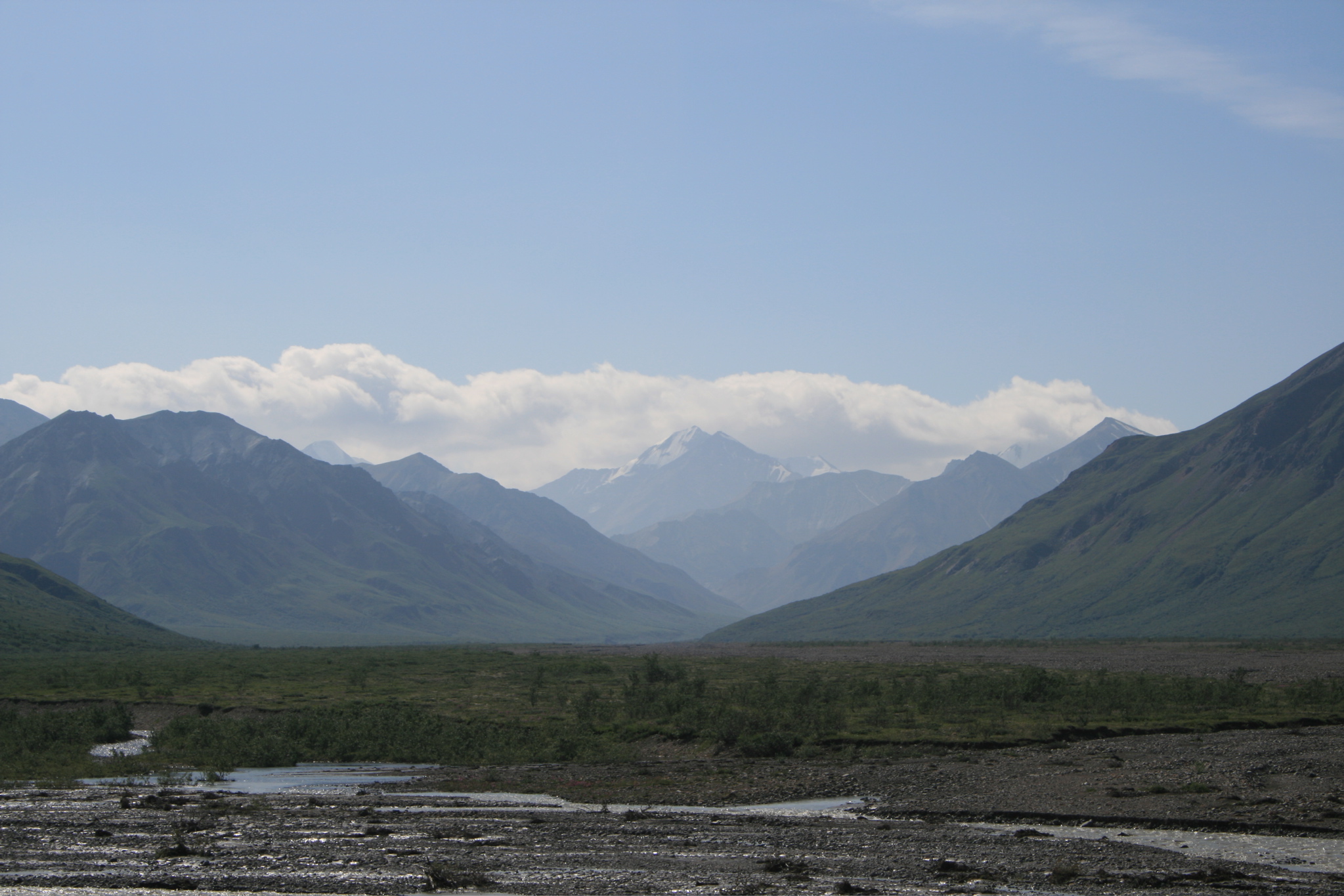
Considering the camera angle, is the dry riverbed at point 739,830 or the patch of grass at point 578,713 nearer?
the dry riverbed at point 739,830

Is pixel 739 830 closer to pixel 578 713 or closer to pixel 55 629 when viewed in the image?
pixel 578 713

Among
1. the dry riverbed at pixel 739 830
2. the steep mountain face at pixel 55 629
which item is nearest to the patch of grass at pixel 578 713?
the dry riverbed at pixel 739 830

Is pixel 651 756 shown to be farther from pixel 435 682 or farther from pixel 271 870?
pixel 435 682

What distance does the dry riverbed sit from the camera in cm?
2766

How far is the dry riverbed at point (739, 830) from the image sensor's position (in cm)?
2766

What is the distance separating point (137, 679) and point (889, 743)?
64154mm

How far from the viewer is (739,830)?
114 ft

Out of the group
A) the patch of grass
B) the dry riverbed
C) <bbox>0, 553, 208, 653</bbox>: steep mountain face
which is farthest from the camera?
<bbox>0, 553, 208, 653</bbox>: steep mountain face

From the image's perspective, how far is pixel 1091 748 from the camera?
51969 millimetres

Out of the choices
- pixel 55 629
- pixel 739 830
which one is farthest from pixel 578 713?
pixel 55 629

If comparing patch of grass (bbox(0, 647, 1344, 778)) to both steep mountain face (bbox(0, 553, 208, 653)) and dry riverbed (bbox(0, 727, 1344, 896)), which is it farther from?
steep mountain face (bbox(0, 553, 208, 653))

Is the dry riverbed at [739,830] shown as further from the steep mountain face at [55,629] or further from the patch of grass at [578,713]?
the steep mountain face at [55,629]

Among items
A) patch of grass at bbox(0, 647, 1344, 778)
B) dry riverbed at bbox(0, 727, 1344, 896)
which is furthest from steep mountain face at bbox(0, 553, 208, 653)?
dry riverbed at bbox(0, 727, 1344, 896)

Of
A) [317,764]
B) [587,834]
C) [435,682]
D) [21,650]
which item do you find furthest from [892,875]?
[21,650]
